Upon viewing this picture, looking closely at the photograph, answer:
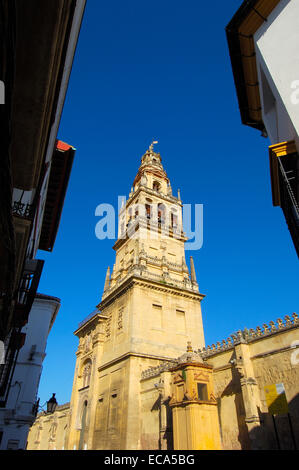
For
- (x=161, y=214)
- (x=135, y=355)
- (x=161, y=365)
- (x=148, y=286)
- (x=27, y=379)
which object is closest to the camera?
(x=27, y=379)

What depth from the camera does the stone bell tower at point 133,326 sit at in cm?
2144

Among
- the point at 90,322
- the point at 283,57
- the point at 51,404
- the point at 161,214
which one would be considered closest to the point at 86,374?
the point at 90,322

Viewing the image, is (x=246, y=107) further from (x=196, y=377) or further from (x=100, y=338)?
(x=100, y=338)

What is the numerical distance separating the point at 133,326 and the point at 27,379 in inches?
333

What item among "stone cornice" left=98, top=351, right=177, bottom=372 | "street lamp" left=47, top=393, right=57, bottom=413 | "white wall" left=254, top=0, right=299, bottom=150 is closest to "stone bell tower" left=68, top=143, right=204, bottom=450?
"stone cornice" left=98, top=351, right=177, bottom=372

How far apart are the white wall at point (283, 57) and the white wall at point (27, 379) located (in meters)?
19.8

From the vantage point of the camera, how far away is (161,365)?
1959 cm

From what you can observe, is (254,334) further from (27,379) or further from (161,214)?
(161,214)

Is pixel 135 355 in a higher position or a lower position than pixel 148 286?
lower

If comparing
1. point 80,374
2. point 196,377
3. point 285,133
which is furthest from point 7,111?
point 80,374

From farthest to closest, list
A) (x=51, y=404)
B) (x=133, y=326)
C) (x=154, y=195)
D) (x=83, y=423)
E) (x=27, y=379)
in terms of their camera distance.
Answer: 1. (x=154, y=195)
2. (x=83, y=423)
3. (x=133, y=326)
4. (x=27, y=379)
5. (x=51, y=404)

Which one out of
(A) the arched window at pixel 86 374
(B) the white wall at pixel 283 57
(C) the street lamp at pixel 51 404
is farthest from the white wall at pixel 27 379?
(B) the white wall at pixel 283 57

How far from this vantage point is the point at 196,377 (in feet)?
42.1
